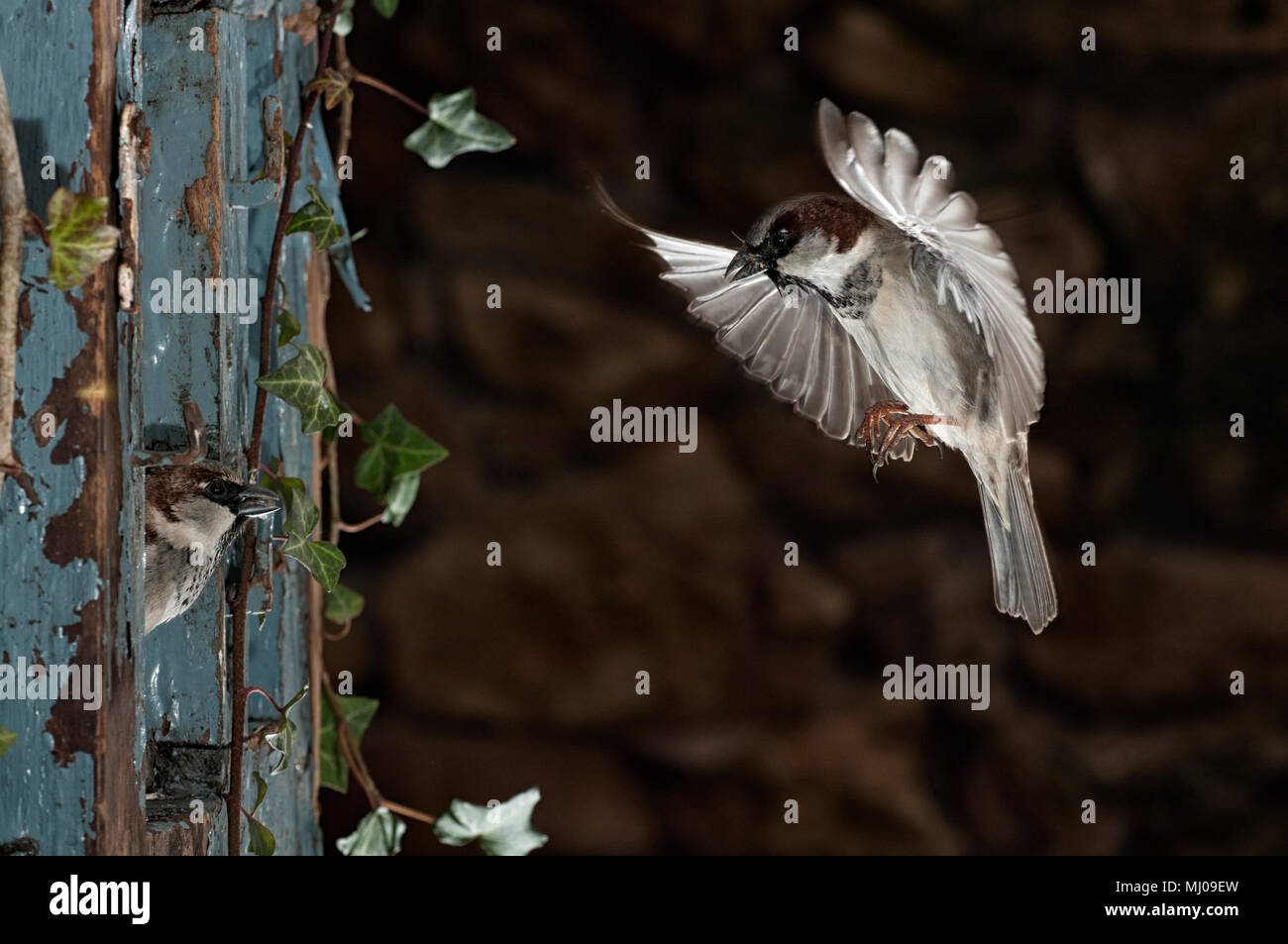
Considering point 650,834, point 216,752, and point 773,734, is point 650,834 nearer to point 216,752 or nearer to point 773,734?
point 773,734

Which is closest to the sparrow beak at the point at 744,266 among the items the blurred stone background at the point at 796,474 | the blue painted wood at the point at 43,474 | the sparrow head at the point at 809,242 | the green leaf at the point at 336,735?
the sparrow head at the point at 809,242

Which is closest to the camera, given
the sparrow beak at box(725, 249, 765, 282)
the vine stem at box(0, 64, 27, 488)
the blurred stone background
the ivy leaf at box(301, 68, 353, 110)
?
the vine stem at box(0, 64, 27, 488)

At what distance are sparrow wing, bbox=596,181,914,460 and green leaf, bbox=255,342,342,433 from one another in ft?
0.59

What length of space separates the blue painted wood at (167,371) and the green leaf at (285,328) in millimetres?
17

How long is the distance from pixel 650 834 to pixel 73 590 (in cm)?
107

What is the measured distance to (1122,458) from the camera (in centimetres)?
145

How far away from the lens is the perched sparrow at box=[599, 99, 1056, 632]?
508 millimetres

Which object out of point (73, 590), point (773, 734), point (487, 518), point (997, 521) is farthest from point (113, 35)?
point (773, 734)

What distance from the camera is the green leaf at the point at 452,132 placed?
0.76 meters

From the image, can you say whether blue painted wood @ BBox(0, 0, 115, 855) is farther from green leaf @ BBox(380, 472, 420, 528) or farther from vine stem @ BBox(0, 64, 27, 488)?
green leaf @ BBox(380, 472, 420, 528)

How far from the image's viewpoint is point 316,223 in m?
0.64

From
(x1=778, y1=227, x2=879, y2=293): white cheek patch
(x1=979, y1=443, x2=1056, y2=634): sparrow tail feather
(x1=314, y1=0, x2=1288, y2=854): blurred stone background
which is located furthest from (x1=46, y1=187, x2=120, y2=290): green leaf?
(x1=314, y1=0, x2=1288, y2=854): blurred stone background

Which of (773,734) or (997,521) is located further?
(773,734)

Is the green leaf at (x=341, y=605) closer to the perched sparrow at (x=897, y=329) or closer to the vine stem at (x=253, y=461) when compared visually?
the vine stem at (x=253, y=461)
